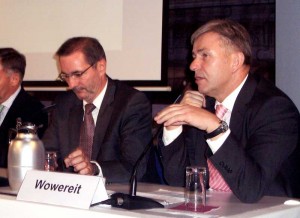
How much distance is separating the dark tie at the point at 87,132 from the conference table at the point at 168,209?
0.89m

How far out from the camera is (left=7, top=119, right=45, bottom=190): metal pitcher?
1.77 metres

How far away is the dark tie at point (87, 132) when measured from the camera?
2715 millimetres

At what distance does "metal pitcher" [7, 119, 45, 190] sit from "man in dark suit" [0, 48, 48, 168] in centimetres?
143

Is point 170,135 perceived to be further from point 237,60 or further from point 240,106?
point 237,60

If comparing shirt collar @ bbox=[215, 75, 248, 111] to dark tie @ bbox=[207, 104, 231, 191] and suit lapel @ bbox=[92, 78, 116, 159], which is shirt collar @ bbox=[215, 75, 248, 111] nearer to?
dark tie @ bbox=[207, 104, 231, 191]

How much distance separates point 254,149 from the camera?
1943 millimetres

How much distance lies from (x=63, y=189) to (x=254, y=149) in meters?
0.75

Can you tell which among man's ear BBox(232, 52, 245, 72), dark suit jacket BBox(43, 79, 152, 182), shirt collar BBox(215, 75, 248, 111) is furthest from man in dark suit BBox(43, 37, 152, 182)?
man's ear BBox(232, 52, 245, 72)

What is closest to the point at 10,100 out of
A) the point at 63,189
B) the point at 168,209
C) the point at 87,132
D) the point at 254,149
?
the point at 87,132

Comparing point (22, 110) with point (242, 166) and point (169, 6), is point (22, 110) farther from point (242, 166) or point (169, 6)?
point (242, 166)

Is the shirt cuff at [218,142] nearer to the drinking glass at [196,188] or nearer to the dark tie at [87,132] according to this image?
the drinking glass at [196,188]

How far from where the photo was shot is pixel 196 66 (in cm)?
225

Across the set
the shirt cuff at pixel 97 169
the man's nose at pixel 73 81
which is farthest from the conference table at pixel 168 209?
the man's nose at pixel 73 81

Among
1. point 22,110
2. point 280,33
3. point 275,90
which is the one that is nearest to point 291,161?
point 275,90
